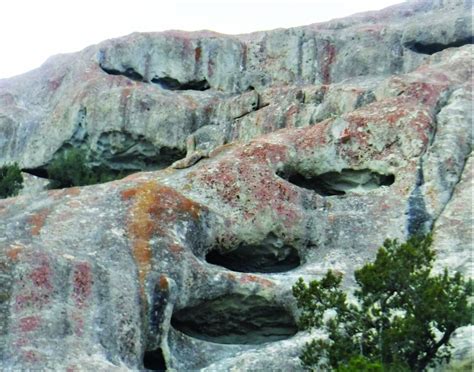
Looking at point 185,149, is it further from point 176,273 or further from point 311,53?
point 176,273

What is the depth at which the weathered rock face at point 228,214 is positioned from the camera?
26.2 metres

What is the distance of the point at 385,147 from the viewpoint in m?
37.9

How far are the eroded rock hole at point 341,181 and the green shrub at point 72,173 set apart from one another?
719 inches

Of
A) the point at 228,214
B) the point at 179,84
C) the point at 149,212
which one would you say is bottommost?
Answer: the point at 228,214

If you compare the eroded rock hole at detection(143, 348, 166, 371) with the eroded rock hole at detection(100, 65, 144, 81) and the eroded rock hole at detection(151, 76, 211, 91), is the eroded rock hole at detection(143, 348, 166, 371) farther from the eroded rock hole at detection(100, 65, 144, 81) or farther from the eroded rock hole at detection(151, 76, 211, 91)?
the eroded rock hole at detection(100, 65, 144, 81)

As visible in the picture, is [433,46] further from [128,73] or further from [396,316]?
[396,316]

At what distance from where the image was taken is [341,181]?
3894 cm

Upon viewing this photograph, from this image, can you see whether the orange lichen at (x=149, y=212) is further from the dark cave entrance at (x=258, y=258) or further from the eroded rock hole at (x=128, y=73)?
the eroded rock hole at (x=128, y=73)

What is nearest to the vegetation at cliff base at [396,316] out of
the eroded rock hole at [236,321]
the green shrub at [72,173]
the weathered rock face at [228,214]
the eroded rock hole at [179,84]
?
the weathered rock face at [228,214]

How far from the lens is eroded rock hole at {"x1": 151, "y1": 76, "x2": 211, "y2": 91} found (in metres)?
64.6

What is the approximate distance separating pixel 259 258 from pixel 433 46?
2983cm

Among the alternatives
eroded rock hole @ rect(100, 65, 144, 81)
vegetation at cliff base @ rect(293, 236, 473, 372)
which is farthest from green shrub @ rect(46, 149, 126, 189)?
vegetation at cliff base @ rect(293, 236, 473, 372)

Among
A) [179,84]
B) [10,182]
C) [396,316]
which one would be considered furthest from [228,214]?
[179,84]

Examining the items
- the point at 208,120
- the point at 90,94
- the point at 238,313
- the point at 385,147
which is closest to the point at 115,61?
the point at 90,94
